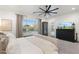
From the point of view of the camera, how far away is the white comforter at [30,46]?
53.9 inches

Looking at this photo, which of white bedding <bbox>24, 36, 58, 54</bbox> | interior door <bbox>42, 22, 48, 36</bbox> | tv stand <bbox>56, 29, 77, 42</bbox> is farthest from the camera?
interior door <bbox>42, 22, 48, 36</bbox>

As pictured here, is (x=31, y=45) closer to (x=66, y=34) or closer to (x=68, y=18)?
(x=66, y=34)

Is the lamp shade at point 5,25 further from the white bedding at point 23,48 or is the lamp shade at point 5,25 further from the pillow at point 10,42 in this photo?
the white bedding at point 23,48

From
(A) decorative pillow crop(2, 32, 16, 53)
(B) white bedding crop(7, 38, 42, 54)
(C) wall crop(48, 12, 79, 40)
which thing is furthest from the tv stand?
(A) decorative pillow crop(2, 32, 16, 53)

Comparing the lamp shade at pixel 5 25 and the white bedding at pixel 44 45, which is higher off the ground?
the lamp shade at pixel 5 25

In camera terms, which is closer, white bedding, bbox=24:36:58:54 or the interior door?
white bedding, bbox=24:36:58:54

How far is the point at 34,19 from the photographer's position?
1.55 meters

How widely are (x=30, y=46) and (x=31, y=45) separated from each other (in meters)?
0.02

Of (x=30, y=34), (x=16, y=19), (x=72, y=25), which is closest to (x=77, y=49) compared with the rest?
(x=72, y=25)

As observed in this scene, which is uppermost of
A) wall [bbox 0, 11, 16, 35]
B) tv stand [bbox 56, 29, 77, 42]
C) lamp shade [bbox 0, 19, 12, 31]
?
wall [bbox 0, 11, 16, 35]

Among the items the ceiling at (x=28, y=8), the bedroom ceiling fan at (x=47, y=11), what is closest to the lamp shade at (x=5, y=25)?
the ceiling at (x=28, y=8)

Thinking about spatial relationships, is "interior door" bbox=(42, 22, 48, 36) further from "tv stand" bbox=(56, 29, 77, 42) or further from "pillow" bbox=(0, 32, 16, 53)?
"pillow" bbox=(0, 32, 16, 53)

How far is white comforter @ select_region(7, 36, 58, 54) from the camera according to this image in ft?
4.49
